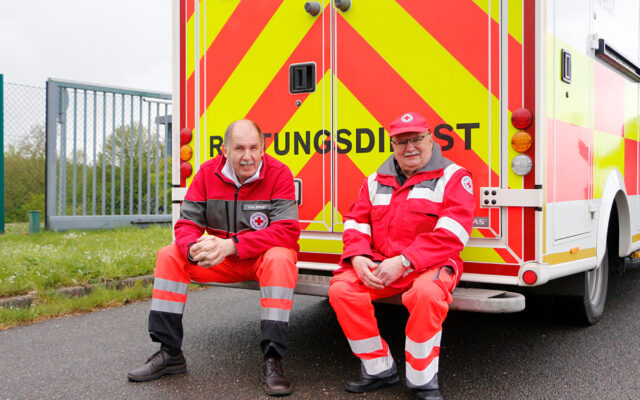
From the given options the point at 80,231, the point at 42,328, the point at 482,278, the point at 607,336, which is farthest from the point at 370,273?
the point at 80,231

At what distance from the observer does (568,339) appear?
12.4 ft

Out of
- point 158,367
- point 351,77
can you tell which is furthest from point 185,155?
point 158,367

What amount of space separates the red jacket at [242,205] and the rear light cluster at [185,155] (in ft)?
1.99

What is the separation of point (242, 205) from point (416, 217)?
3.14 ft

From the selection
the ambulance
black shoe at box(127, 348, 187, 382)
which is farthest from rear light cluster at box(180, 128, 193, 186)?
black shoe at box(127, 348, 187, 382)

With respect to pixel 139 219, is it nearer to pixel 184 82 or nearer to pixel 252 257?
pixel 184 82

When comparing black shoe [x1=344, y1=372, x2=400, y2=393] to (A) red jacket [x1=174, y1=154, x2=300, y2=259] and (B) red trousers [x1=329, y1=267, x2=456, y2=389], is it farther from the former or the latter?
(A) red jacket [x1=174, y1=154, x2=300, y2=259]

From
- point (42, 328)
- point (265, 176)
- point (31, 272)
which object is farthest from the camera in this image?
point (31, 272)

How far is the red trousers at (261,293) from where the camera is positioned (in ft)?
9.64

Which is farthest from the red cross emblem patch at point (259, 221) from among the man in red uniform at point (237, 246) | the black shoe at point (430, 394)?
the black shoe at point (430, 394)

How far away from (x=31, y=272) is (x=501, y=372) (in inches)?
150

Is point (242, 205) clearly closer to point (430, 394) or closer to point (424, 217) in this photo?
point (424, 217)

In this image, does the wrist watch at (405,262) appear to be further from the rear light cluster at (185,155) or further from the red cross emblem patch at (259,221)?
the rear light cluster at (185,155)

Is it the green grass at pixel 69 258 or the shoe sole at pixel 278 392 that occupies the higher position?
the green grass at pixel 69 258
